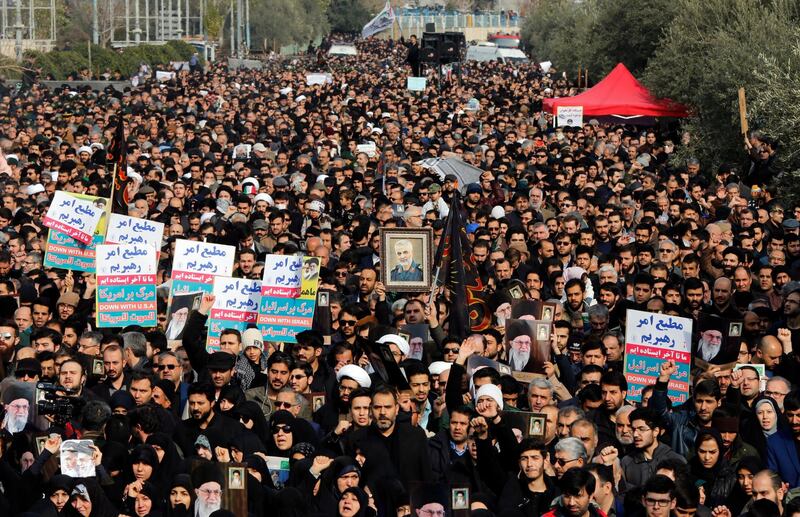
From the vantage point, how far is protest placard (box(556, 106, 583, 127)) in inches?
1217

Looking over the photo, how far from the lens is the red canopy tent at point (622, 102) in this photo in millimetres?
31859

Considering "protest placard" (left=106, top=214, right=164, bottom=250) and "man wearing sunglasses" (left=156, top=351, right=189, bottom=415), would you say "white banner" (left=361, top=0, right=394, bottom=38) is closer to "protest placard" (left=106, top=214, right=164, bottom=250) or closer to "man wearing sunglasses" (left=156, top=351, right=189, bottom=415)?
"protest placard" (left=106, top=214, right=164, bottom=250)

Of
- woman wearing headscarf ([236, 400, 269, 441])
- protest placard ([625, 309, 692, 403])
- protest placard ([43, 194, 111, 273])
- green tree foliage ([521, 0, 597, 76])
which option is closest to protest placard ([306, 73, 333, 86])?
green tree foliage ([521, 0, 597, 76])

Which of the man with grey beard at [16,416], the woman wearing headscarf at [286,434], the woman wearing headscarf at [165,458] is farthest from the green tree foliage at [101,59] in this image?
the woman wearing headscarf at [165,458]

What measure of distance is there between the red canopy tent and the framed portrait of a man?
59.8 feet

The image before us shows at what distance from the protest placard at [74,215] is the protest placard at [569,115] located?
15.8 meters

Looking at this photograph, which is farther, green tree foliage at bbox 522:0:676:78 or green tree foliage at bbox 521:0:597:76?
Answer: green tree foliage at bbox 521:0:597:76

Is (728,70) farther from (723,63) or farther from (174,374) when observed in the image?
(174,374)

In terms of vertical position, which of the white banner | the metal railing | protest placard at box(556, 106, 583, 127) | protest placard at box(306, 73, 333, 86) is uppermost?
the metal railing

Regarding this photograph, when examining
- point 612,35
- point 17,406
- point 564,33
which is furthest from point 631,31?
point 17,406

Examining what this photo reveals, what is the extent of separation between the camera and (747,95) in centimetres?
2620

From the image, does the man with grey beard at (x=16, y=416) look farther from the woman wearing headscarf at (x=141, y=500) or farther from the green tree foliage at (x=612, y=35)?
the green tree foliage at (x=612, y=35)

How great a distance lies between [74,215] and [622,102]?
1777 centimetres

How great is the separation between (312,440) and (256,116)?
23.9 metres
